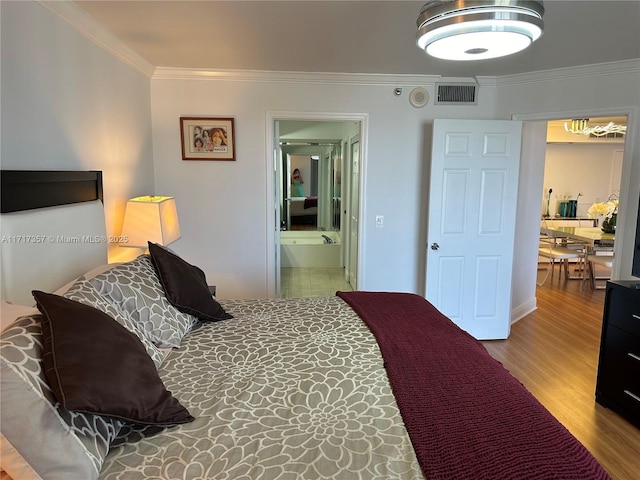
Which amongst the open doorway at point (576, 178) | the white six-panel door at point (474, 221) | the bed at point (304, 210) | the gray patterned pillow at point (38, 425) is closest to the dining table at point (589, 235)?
the open doorway at point (576, 178)

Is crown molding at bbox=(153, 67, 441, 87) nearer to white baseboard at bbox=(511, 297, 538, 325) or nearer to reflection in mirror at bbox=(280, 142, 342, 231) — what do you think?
white baseboard at bbox=(511, 297, 538, 325)

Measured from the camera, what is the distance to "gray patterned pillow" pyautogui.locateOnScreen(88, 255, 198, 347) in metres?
1.75

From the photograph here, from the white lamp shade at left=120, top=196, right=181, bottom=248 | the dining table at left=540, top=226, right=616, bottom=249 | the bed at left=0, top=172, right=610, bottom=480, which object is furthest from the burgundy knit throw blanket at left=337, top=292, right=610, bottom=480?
the dining table at left=540, top=226, right=616, bottom=249

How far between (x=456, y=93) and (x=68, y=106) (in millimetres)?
2959

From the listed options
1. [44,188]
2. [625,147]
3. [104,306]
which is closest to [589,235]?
[625,147]

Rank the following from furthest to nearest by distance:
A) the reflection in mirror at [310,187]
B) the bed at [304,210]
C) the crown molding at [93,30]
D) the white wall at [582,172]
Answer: the bed at [304,210] → the reflection in mirror at [310,187] → the white wall at [582,172] → the crown molding at [93,30]

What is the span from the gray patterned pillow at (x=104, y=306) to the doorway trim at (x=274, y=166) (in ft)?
6.75

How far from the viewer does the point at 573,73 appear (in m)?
3.31

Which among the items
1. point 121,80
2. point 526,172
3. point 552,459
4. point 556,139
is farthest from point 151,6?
point 556,139

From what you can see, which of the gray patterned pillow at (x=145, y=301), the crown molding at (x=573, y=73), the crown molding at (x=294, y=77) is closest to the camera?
the gray patterned pillow at (x=145, y=301)

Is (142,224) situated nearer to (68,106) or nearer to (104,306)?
(68,106)

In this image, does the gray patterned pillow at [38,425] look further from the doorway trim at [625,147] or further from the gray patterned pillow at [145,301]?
the doorway trim at [625,147]

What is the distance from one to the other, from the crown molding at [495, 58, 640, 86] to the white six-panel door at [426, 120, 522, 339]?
0.39 metres

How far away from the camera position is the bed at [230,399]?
108cm
